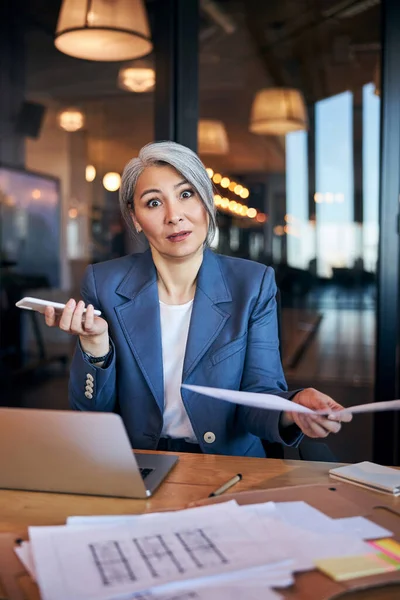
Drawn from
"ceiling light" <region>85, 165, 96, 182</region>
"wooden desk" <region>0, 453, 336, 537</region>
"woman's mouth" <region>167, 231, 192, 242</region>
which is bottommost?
"wooden desk" <region>0, 453, 336, 537</region>

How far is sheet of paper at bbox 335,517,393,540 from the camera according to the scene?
100 cm

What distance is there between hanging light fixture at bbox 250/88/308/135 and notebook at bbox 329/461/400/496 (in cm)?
257

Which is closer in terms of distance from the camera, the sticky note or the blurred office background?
the sticky note

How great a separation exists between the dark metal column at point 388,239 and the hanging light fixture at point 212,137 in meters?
0.94

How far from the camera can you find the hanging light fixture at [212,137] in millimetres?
3455

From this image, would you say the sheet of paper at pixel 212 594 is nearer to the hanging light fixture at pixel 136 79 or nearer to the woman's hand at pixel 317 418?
the woman's hand at pixel 317 418

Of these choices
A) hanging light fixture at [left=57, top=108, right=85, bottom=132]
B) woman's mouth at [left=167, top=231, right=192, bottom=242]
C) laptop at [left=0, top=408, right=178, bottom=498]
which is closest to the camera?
laptop at [left=0, top=408, right=178, bottom=498]

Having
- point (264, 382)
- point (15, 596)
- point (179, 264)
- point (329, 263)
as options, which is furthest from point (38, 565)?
point (329, 263)

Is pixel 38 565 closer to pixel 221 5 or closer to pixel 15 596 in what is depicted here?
pixel 15 596

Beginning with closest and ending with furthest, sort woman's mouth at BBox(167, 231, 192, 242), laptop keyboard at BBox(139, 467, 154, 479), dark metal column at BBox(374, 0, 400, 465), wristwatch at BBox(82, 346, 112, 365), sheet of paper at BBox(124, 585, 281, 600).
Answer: sheet of paper at BBox(124, 585, 281, 600), laptop keyboard at BBox(139, 467, 154, 479), wristwatch at BBox(82, 346, 112, 365), woman's mouth at BBox(167, 231, 192, 242), dark metal column at BBox(374, 0, 400, 465)

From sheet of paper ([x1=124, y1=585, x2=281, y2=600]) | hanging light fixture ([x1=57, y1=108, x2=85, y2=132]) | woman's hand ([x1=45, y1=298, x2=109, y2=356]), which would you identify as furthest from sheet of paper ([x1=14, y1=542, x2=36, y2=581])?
hanging light fixture ([x1=57, y1=108, x2=85, y2=132])

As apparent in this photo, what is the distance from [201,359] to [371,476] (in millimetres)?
661

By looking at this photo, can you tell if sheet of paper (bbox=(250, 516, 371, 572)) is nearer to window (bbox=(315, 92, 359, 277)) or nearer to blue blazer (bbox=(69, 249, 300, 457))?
blue blazer (bbox=(69, 249, 300, 457))

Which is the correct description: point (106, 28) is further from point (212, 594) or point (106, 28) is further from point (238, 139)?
point (212, 594)
